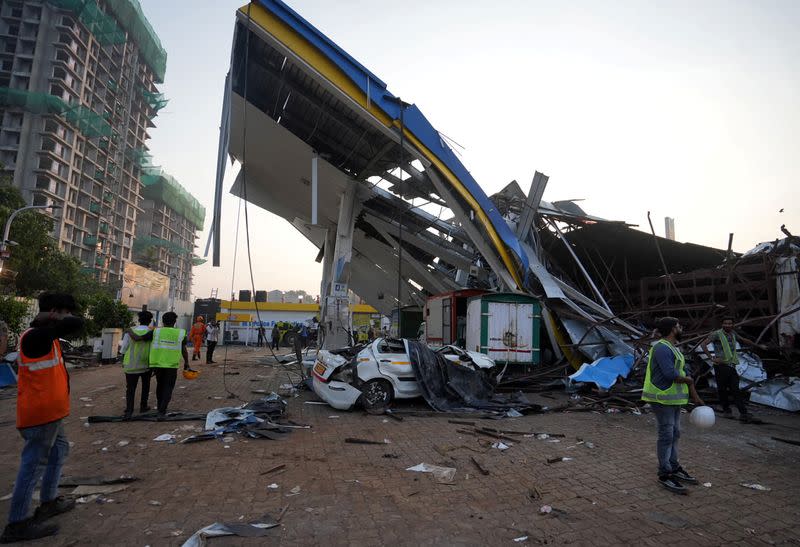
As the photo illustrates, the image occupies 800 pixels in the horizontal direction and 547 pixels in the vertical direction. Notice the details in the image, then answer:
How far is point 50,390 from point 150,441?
279 cm

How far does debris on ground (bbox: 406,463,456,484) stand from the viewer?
448cm

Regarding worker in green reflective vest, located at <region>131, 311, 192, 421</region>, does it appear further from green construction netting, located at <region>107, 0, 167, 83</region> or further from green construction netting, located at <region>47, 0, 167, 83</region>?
green construction netting, located at <region>107, 0, 167, 83</region>

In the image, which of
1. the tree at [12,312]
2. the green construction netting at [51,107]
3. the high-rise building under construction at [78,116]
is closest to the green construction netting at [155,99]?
the high-rise building under construction at [78,116]

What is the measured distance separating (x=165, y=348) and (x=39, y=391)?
3.80 metres

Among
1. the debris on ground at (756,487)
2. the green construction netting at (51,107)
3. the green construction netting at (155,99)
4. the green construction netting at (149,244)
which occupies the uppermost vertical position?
the green construction netting at (155,99)

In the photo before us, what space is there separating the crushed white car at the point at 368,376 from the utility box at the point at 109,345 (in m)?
11.7

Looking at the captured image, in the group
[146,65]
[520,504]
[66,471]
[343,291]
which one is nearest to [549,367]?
[343,291]

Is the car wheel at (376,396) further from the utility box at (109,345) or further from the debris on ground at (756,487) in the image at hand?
the utility box at (109,345)

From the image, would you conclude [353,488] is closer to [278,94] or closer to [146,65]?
[278,94]

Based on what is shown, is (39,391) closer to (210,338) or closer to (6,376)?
(6,376)

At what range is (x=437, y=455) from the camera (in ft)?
17.7

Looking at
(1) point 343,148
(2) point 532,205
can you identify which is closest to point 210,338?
(1) point 343,148

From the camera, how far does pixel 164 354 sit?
Answer: 692 centimetres

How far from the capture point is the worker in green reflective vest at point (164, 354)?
6.90 metres
